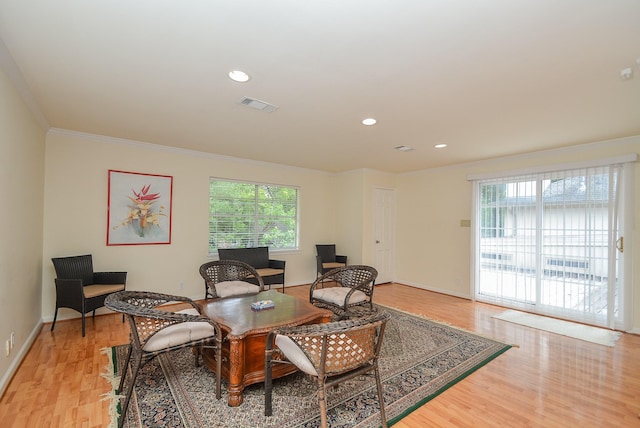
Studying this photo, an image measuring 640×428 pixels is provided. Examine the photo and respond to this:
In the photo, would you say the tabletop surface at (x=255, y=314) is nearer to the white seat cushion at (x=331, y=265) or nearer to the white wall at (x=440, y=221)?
the white seat cushion at (x=331, y=265)

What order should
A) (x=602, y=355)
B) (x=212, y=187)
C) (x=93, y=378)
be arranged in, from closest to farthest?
(x=93, y=378) < (x=602, y=355) < (x=212, y=187)

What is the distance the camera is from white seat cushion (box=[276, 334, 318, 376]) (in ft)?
5.97

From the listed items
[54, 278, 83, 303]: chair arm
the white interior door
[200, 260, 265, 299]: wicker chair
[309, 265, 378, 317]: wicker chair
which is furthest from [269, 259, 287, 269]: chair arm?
[54, 278, 83, 303]: chair arm

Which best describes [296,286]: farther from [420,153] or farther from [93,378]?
[93,378]

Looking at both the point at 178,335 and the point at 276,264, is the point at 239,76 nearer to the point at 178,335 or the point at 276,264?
the point at 178,335

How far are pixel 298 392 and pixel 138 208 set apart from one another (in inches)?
143

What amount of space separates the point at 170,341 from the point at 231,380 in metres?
0.53

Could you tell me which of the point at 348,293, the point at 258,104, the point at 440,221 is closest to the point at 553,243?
the point at 440,221

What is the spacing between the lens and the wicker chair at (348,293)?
3.26 meters

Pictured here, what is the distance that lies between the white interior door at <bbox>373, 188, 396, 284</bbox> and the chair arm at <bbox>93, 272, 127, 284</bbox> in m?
4.45

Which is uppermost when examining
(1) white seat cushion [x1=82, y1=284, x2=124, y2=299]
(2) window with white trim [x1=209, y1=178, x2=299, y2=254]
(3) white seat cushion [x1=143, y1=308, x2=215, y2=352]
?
(2) window with white trim [x1=209, y1=178, x2=299, y2=254]

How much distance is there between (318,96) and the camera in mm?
2693

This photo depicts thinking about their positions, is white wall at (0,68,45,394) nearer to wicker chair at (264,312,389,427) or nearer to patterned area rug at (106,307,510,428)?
patterned area rug at (106,307,510,428)

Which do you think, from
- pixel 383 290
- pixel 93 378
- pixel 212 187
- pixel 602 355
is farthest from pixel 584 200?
pixel 93 378
